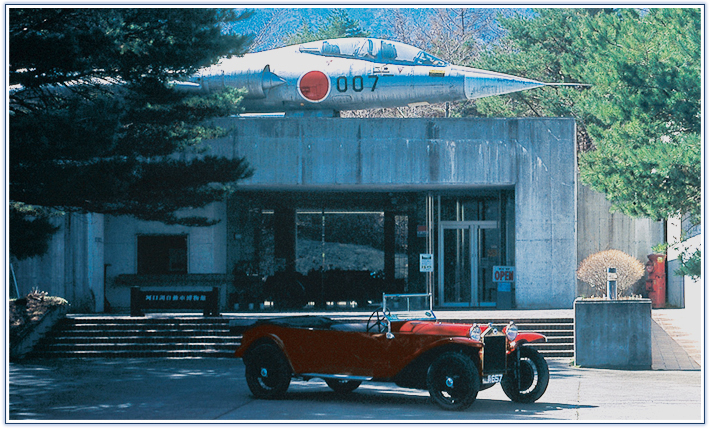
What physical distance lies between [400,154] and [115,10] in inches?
372

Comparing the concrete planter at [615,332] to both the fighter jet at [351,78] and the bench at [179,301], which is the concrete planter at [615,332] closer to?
the bench at [179,301]

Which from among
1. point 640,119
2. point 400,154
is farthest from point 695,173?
point 400,154

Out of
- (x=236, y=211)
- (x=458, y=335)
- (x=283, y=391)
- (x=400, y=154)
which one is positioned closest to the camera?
A: (x=458, y=335)

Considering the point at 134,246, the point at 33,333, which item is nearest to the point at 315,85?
the point at 134,246

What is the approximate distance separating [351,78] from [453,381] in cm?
1534

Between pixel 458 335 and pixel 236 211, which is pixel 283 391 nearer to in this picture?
pixel 458 335

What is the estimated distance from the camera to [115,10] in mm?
15414

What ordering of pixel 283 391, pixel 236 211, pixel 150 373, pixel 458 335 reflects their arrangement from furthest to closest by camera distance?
pixel 236 211, pixel 150 373, pixel 283 391, pixel 458 335

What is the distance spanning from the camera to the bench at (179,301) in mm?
19547

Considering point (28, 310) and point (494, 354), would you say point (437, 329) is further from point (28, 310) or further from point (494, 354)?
A: point (28, 310)

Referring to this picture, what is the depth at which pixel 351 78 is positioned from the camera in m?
24.2

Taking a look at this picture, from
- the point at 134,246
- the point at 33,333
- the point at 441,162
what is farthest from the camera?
the point at 134,246

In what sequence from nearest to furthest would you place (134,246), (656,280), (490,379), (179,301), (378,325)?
(490,379)
(378,325)
(179,301)
(134,246)
(656,280)

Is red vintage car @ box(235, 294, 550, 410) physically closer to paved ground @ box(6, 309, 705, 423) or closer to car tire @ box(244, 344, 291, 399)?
car tire @ box(244, 344, 291, 399)
